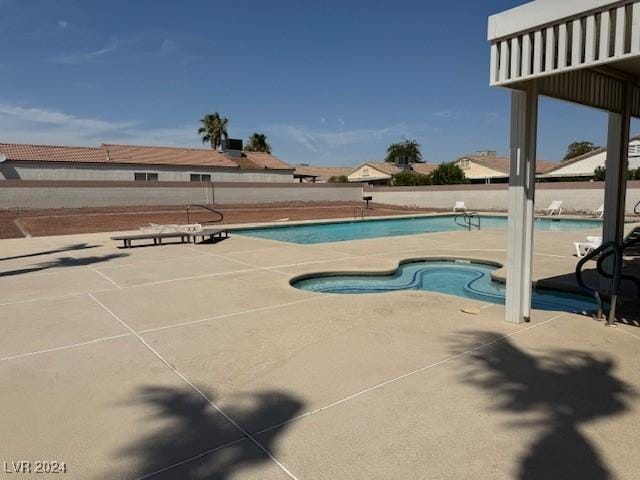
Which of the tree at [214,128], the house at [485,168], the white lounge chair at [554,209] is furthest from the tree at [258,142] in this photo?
the white lounge chair at [554,209]

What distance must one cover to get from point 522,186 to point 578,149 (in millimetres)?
80503

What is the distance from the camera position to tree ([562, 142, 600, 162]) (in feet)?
232

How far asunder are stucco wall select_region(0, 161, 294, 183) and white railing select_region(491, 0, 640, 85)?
32.4 metres

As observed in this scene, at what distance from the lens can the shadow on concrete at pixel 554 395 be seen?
7.93ft

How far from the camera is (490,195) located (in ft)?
101

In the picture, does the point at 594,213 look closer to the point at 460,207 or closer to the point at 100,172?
the point at 460,207

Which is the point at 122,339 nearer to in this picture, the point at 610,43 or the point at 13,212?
the point at 610,43

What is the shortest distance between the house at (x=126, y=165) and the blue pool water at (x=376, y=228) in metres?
14.9

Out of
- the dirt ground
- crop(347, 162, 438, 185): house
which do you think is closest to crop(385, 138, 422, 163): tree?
crop(347, 162, 438, 185): house

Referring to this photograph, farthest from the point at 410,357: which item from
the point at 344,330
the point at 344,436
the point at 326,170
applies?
the point at 326,170

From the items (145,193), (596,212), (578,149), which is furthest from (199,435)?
(578,149)

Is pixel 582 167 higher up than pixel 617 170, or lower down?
higher up

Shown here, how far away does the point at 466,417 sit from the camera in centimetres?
293

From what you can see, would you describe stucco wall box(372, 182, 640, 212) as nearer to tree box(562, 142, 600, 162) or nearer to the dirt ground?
the dirt ground
